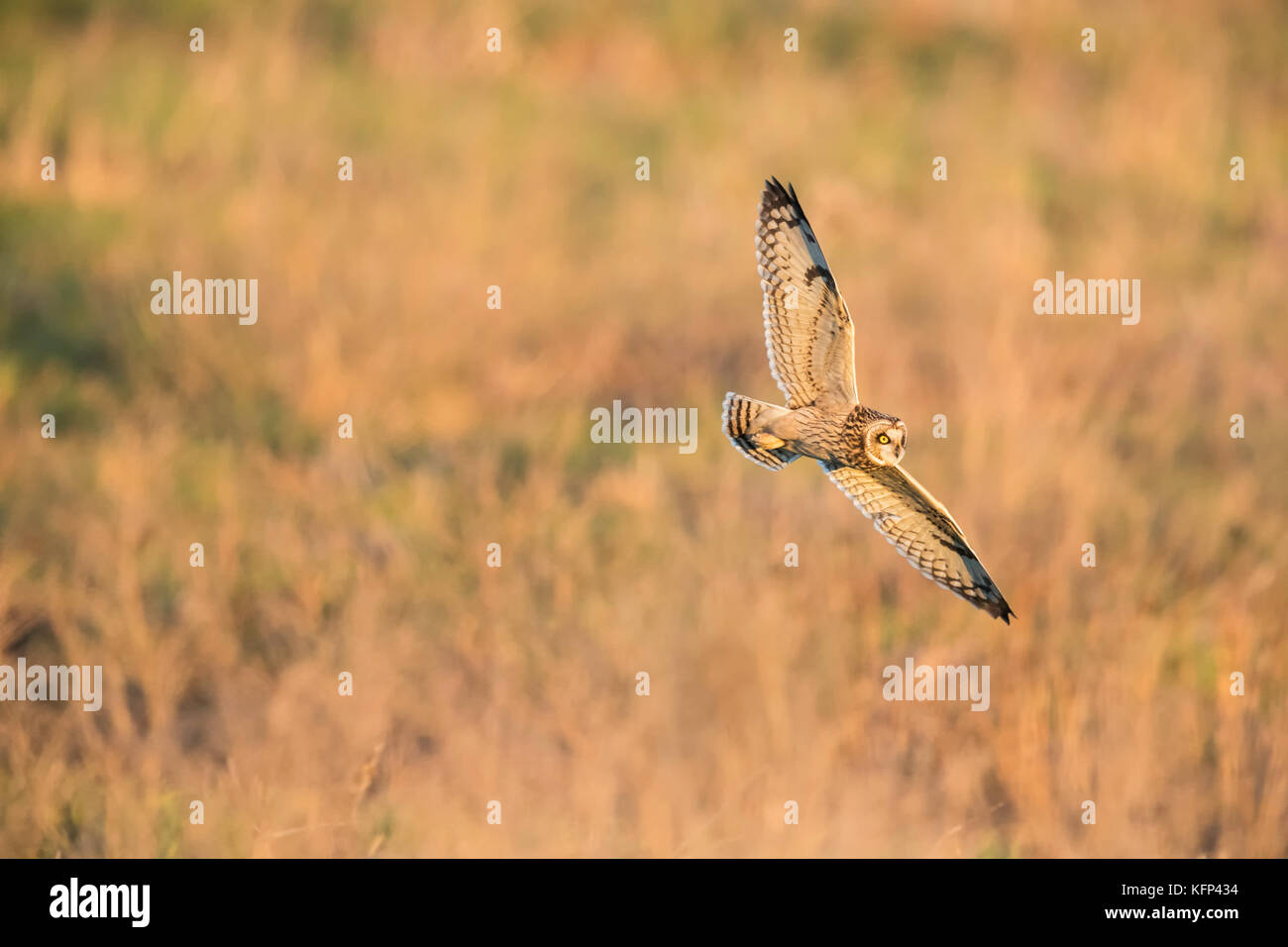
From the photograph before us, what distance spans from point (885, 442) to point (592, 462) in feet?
17.9

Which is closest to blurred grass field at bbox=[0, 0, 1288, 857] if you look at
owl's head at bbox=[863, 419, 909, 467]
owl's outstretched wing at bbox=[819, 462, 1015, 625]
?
owl's outstretched wing at bbox=[819, 462, 1015, 625]

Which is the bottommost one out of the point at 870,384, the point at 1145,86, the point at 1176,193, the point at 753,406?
the point at 753,406

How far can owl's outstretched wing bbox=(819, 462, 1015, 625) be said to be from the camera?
6.46ft

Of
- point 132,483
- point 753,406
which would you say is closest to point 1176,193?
point 132,483

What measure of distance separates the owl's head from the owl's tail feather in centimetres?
13

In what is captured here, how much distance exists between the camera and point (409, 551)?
241 inches

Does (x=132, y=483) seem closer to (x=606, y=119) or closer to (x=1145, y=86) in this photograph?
(x=606, y=119)

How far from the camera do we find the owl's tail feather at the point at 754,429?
186cm

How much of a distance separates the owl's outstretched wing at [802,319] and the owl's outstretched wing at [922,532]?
132 mm

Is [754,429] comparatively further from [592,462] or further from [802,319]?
[592,462]

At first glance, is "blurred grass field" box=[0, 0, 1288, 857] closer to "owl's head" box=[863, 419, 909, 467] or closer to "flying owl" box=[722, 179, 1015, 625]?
"flying owl" box=[722, 179, 1015, 625]

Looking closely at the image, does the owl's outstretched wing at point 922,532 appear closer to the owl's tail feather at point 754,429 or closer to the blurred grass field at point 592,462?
the owl's tail feather at point 754,429

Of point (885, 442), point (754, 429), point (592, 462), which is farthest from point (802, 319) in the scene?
point (592, 462)

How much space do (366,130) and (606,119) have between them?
6.56 ft
